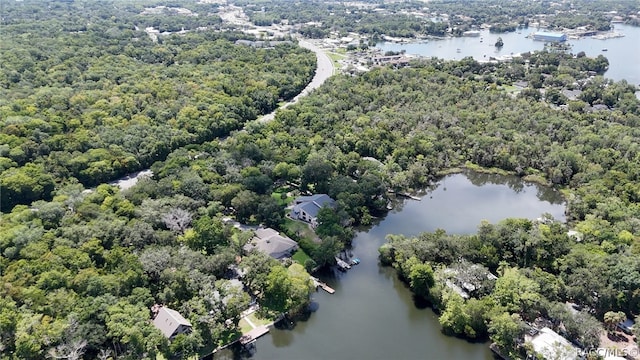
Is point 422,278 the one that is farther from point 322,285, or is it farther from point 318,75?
point 318,75

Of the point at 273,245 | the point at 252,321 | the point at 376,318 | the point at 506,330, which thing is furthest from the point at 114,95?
the point at 506,330

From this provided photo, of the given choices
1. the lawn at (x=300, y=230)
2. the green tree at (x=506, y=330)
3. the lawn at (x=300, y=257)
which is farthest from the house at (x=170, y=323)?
the green tree at (x=506, y=330)

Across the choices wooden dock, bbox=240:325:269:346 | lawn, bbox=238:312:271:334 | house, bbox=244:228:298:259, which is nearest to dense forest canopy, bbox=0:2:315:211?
house, bbox=244:228:298:259

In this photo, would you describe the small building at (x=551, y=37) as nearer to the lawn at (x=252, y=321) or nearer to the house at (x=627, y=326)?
the house at (x=627, y=326)

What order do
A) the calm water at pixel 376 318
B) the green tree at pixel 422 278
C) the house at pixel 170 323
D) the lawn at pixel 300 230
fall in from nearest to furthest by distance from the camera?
the house at pixel 170 323
the calm water at pixel 376 318
the green tree at pixel 422 278
the lawn at pixel 300 230

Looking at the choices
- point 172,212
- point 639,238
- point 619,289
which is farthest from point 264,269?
point 639,238

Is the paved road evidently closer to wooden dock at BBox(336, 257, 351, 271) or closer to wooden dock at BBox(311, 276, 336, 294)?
wooden dock at BBox(336, 257, 351, 271)
